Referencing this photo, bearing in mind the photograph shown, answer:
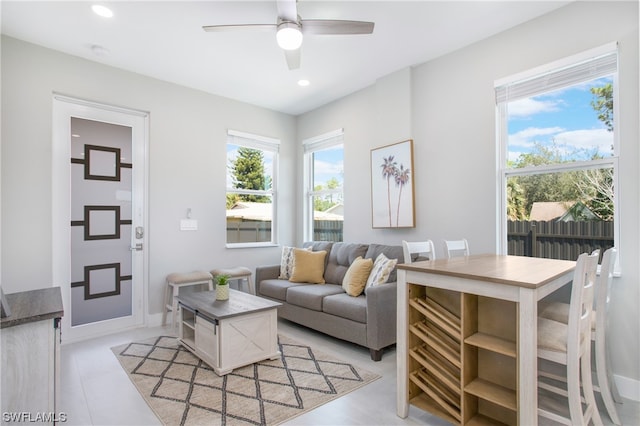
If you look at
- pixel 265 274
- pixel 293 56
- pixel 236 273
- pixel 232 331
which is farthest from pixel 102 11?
pixel 265 274

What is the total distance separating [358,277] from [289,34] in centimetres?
225

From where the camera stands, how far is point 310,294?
3.48 metres

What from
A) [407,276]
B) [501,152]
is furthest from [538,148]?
[407,276]

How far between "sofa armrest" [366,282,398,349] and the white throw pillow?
6.7 inches

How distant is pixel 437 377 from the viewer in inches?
75.5

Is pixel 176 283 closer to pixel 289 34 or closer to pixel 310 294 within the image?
pixel 310 294

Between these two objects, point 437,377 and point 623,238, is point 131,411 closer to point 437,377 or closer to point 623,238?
point 437,377

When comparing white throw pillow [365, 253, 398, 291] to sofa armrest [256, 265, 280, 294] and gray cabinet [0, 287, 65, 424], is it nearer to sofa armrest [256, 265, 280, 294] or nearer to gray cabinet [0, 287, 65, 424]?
sofa armrest [256, 265, 280, 294]

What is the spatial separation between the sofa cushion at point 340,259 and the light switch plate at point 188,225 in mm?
1771

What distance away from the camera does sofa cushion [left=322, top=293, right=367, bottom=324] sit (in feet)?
9.65

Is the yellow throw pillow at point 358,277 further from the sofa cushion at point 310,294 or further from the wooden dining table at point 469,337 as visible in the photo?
the wooden dining table at point 469,337

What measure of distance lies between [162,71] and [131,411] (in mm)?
3376

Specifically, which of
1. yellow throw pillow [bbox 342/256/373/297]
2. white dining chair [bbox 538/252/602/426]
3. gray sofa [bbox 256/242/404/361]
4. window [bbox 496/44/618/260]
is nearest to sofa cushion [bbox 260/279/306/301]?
gray sofa [bbox 256/242/404/361]

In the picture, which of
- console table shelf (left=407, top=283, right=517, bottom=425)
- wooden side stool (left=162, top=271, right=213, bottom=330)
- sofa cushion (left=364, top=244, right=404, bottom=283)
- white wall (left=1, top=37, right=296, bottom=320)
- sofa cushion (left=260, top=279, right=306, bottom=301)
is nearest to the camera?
console table shelf (left=407, top=283, right=517, bottom=425)
